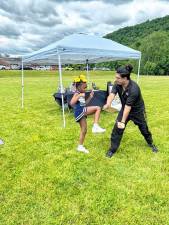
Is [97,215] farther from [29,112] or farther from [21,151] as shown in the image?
[29,112]

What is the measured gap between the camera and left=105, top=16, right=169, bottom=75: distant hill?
260 feet

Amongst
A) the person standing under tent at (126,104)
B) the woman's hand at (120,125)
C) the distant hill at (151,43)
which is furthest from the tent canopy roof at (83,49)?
the distant hill at (151,43)

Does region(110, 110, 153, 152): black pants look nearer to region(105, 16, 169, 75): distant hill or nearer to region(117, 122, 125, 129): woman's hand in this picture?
region(117, 122, 125, 129): woman's hand

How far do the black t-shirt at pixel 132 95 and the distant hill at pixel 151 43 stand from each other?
74580 millimetres

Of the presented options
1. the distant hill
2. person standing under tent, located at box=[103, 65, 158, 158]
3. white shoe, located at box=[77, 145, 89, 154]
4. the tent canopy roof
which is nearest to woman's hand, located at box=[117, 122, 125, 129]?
person standing under tent, located at box=[103, 65, 158, 158]

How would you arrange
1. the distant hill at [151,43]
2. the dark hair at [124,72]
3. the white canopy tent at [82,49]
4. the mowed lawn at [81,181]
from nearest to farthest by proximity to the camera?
the mowed lawn at [81,181], the dark hair at [124,72], the white canopy tent at [82,49], the distant hill at [151,43]

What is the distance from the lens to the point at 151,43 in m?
91.1

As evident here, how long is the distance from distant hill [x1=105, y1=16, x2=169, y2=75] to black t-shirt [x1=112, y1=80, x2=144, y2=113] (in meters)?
74.6

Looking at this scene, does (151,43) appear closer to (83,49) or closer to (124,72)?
(83,49)

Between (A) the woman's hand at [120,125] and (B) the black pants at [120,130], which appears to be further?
(B) the black pants at [120,130]

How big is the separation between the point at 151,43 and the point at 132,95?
90.2 metres

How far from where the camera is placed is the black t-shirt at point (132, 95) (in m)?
5.57

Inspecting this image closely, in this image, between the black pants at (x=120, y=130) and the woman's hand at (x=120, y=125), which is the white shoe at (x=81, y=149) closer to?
the black pants at (x=120, y=130)

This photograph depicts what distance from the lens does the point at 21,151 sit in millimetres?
6543
